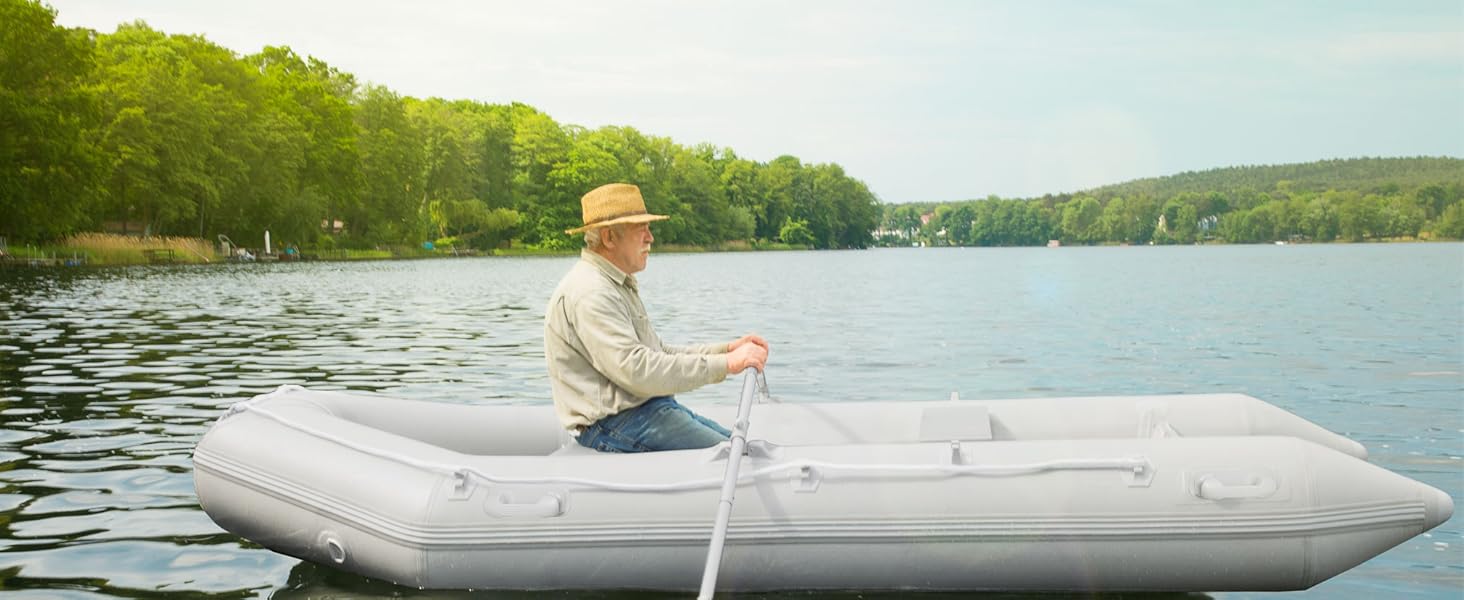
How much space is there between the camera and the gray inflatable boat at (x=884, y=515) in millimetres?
4199

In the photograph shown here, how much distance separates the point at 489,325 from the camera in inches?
706

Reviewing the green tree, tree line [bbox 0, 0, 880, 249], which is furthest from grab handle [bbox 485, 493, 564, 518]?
tree line [bbox 0, 0, 880, 249]

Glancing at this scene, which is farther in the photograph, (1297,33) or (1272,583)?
(1297,33)

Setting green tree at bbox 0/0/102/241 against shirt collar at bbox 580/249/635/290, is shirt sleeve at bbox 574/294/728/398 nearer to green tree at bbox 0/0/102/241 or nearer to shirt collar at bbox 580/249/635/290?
shirt collar at bbox 580/249/635/290

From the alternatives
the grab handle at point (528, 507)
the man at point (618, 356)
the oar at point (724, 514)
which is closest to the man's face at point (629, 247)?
the man at point (618, 356)

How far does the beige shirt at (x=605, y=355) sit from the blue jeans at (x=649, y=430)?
46 mm

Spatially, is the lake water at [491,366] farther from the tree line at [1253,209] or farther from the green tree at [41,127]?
the tree line at [1253,209]

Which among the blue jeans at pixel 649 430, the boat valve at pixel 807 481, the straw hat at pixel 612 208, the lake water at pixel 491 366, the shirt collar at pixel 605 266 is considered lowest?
the lake water at pixel 491 366

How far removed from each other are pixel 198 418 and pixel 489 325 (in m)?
9.43

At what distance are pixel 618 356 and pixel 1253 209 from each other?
13474 centimetres

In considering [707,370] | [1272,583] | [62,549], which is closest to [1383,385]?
[1272,583]

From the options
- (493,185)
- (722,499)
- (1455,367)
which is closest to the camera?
(722,499)

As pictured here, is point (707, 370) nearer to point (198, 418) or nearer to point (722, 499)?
point (722, 499)

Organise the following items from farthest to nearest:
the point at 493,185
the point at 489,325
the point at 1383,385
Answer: the point at 493,185
the point at 489,325
the point at 1383,385
